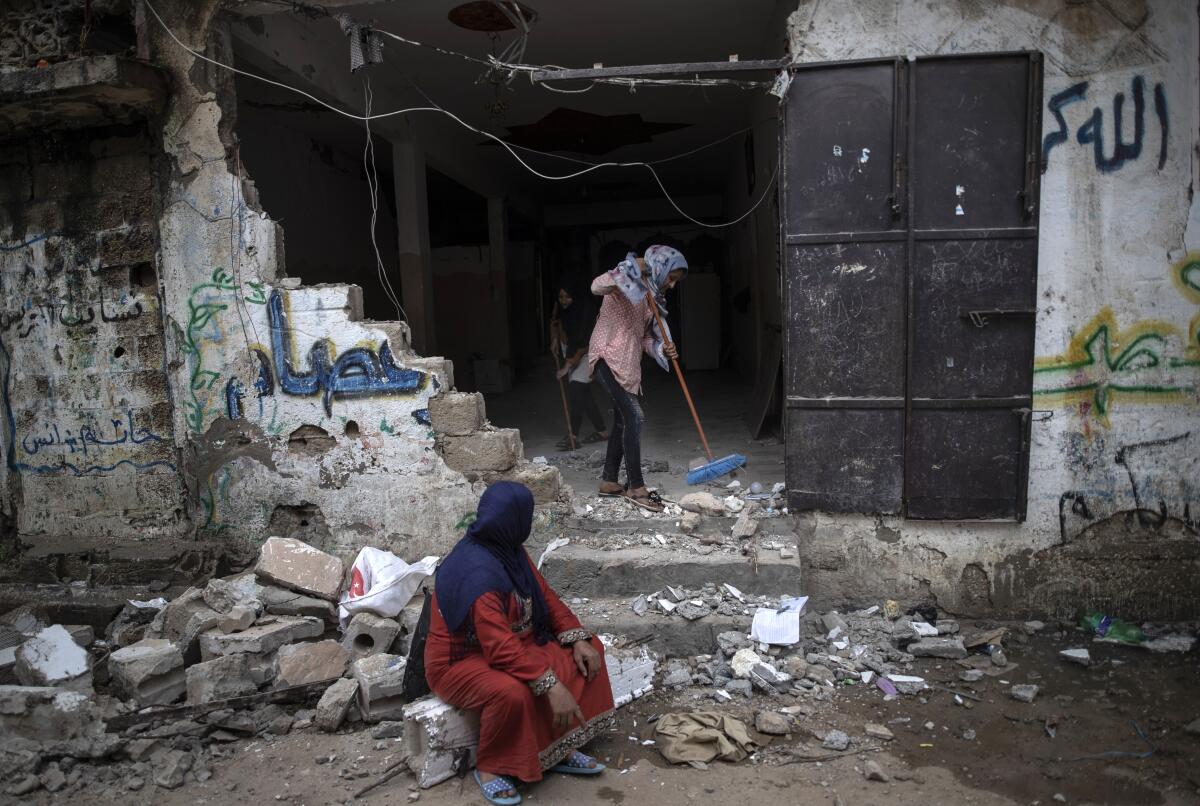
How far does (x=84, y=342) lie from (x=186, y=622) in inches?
86.2

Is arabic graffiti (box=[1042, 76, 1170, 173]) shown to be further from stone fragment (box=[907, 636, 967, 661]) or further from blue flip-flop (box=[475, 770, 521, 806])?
blue flip-flop (box=[475, 770, 521, 806])

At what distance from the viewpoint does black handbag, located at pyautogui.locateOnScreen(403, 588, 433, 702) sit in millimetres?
3430

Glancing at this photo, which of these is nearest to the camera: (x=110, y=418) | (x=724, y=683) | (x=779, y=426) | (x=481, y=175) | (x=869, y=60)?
(x=724, y=683)

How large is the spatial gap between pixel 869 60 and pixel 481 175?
7.60 m

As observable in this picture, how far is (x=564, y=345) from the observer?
26.3 feet

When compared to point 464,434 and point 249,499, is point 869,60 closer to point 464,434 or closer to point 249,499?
point 464,434

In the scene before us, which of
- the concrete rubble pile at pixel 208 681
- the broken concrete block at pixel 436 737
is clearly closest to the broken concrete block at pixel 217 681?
the concrete rubble pile at pixel 208 681

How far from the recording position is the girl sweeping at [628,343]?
532 cm

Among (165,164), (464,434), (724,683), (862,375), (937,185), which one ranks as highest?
(165,164)

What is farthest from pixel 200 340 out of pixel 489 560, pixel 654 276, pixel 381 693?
pixel 489 560

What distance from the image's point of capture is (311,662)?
4047 millimetres

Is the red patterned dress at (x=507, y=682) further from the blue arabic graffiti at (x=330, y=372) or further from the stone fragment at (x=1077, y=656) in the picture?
the stone fragment at (x=1077, y=656)

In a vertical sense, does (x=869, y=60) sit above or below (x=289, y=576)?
above

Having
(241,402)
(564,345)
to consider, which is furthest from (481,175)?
(241,402)
